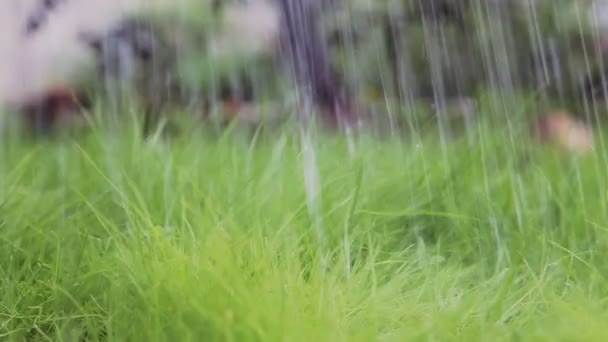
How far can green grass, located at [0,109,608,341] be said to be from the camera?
0.95 meters

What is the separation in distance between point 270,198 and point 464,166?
0.35 meters

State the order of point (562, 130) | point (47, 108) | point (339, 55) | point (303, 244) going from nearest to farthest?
point (303, 244) → point (562, 130) → point (339, 55) → point (47, 108)

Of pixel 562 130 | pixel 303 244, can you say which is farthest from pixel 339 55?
pixel 303 244

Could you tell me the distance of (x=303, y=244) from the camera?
3.88ft

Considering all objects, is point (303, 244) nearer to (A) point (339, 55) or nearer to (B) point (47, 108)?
(A) point (339, 55)

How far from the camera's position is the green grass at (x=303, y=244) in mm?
949

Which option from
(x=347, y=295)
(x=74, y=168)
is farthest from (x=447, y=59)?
(x=347, y=295)

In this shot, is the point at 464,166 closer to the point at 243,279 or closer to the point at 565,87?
the point at 243,279

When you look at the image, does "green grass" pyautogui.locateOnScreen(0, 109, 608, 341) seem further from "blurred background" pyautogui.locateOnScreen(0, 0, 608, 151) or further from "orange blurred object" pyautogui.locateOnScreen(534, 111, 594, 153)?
"blurred background" pyautogui.locateOnScreen(0, 0, 608, 151)

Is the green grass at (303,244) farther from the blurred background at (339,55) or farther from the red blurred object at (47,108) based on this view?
the red blurred object at (47,108)

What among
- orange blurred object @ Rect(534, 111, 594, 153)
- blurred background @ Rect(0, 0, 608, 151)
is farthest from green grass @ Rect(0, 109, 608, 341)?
blurred background @ Rect(0, 0, 608, 151)

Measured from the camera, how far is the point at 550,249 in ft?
4.05

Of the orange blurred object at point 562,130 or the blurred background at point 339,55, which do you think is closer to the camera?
the orange blurred object at point 562,130

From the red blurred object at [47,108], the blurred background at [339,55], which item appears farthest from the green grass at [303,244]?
the red blurred object at [47,108]
